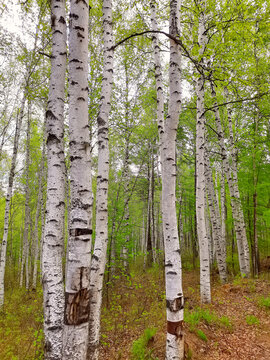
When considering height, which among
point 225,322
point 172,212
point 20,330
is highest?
point 172,212

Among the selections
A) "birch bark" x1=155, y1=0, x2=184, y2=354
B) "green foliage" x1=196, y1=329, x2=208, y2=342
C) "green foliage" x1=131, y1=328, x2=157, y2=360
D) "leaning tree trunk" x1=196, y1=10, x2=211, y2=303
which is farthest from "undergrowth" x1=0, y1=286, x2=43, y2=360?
"leaning tree trunk" x1=196, y1=10, x2=211, y2=303

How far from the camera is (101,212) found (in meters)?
3.46

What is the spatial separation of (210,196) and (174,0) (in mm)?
7077

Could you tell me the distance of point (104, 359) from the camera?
379 centimetres

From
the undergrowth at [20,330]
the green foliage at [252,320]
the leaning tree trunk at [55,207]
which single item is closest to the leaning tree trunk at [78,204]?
the leaning tree trunk at [55,207]

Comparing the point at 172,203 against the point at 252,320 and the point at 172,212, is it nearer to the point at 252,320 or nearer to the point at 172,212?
the point at 172,212

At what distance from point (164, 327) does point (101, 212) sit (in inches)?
125

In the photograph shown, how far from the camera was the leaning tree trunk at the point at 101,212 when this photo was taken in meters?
3.02

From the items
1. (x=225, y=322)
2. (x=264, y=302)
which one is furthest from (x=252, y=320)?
(x=264, y=302)

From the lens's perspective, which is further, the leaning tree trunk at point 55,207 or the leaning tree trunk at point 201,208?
the leaning tree trunk at point 201,208

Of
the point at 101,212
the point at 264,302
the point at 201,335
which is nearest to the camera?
the point at 101,212

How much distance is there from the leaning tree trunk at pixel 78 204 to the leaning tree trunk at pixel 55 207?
0.68 meters

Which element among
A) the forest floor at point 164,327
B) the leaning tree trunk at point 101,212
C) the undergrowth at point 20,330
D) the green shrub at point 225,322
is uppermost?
the leaning tree trunk at point 101,212

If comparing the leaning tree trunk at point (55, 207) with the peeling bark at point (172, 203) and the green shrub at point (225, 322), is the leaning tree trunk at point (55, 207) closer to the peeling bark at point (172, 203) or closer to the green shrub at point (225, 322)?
the peeling bark at point (172, 203)
